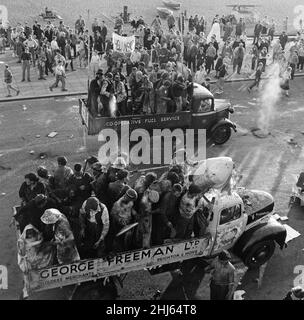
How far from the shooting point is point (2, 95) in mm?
18672

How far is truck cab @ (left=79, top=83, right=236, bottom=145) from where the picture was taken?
14.0m

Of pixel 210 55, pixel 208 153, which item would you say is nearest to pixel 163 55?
pixel 210 55

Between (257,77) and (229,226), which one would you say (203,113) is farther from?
(257,77)

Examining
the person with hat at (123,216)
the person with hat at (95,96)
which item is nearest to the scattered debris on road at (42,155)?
the person with hat at (95,96)

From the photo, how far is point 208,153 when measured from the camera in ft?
49.4

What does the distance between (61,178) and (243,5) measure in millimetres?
30570

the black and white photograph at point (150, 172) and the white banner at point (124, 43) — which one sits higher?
the white banner at point (124, 43)

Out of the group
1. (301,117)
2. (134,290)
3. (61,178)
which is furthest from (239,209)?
(301,117)

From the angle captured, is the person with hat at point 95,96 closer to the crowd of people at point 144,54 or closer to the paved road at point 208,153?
the paved road at point 208,153

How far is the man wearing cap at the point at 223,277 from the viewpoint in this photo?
841cm

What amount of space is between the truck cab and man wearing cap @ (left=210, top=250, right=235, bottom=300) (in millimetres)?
6545

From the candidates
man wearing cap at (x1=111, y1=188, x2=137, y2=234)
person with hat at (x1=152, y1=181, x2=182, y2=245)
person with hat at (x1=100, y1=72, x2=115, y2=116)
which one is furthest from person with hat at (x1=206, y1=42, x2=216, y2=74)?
man wearing cap at (x1=111, y1=188, x2=137, y2=234)

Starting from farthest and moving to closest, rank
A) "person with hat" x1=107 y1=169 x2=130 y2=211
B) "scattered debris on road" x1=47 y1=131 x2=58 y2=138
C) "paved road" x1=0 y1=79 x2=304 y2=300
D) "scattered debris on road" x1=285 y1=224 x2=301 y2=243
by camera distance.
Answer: "scattered debris on road" x1=47 y1=131 x2=58 y2=138
"scattered debris on road" x1=285 y1=224 x2=301 y2=243
"paved road" x1=0 y1=79 x2=304 y2=300
"person with hat" x1=107 y1=169 x2=130 y2=211

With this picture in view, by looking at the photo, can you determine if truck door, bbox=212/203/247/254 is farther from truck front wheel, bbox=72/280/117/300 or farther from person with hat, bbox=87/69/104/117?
person with hat, bbox=87/69/104/117
